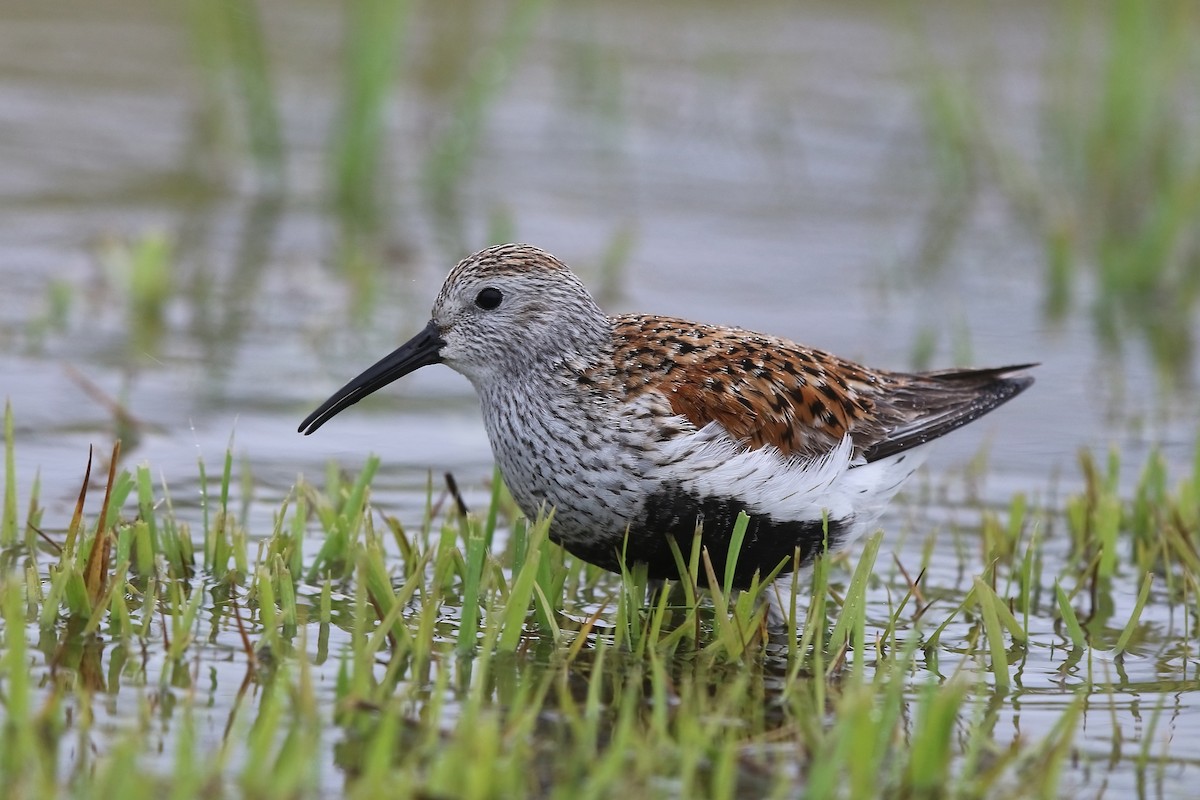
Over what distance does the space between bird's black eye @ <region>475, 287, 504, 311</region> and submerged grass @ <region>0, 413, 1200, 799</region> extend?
0.67 meters

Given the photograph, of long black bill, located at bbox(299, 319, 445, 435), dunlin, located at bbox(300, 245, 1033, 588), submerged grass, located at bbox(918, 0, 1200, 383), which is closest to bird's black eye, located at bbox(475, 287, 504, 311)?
dunlin, located at bbox(300, 245, 1033, 588)

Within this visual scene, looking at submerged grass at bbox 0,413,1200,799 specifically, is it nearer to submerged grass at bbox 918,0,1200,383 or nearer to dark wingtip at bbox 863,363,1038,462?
dark wingtip at bbox 863,363,1038,462

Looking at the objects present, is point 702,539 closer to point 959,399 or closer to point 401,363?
point 401,363

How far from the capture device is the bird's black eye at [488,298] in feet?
19.4

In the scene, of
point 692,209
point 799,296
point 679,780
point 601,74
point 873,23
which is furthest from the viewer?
point 873,23

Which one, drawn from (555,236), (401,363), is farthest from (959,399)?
(555,236)

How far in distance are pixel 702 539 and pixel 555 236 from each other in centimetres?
622

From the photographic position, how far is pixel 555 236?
11.5m

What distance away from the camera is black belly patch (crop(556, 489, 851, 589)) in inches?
213

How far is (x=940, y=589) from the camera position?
20.6ft

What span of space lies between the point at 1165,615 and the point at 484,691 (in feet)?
8.54

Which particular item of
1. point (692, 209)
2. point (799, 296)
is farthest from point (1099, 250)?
point (692, 209)

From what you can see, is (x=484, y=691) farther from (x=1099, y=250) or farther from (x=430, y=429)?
(x=1099, y=250)

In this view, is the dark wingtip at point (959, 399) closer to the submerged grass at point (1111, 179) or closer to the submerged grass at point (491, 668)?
the submerged grass at point (491, 668)
